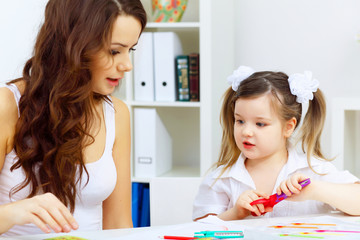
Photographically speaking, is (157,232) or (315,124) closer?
(157,232)

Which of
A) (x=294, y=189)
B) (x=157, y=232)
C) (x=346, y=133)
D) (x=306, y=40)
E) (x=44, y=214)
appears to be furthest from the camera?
(x=306, y=40)

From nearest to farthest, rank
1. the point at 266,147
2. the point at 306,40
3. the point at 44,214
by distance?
the point at 44,214 → the point at 266,147 → the point at 306,40

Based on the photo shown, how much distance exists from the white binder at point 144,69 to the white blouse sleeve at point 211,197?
37.6 inches

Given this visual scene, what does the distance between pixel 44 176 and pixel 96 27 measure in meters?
0.40

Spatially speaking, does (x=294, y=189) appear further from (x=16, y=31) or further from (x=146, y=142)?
(x=16, y=31)

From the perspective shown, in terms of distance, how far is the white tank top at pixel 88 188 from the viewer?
133 cm

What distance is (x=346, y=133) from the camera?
2.33 meters

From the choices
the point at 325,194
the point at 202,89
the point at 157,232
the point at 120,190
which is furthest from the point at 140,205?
the point at 157,232

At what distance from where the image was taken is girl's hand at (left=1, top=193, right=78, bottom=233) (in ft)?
3.11

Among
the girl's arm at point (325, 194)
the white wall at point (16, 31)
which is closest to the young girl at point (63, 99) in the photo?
the girl's arm at point (325, 194)

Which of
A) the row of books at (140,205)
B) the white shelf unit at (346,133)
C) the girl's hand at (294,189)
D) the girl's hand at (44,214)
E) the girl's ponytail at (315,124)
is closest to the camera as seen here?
the girl's hand at (44,214)

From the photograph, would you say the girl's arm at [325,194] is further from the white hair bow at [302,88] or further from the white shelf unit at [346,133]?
the white shelf unit at [346,133]

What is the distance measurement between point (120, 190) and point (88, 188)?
17 centimetres

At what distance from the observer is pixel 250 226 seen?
114 cm
